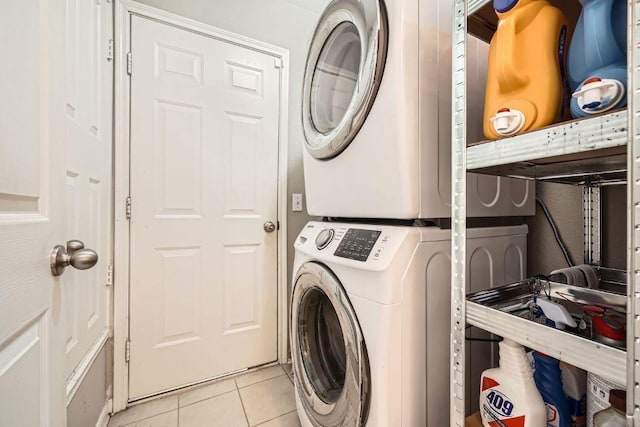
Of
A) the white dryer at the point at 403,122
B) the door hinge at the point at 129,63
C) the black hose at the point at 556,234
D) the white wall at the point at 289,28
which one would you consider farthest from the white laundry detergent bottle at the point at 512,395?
the door hinge at the point at 129,63

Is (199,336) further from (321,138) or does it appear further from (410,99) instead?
(410,99)

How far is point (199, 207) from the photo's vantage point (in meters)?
1.59

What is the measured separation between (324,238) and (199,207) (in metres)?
0.93

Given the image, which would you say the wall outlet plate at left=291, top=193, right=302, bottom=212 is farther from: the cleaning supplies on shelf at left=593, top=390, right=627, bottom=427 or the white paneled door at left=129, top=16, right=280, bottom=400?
the cleaning supplies on shelf at left=593, top=390, right=627, bottom=427

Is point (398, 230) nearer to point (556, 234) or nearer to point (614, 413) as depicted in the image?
point (614, 413)

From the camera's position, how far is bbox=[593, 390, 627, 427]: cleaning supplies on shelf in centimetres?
53

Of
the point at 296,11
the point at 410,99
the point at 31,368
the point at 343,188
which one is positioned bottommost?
the point at 31,368

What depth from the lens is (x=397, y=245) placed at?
0.78 m

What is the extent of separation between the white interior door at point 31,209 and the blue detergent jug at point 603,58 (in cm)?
92

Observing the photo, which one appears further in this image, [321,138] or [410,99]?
[321,138]

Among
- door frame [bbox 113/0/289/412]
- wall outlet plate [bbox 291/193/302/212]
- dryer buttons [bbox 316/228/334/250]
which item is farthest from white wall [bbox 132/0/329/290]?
dryer buttons [bbox 316/228/334/250]

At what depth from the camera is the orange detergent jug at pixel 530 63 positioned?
0.56 metres

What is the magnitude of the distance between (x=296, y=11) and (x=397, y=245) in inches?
73.5

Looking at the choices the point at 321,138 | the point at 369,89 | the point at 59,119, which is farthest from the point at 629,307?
the point at 59,119
